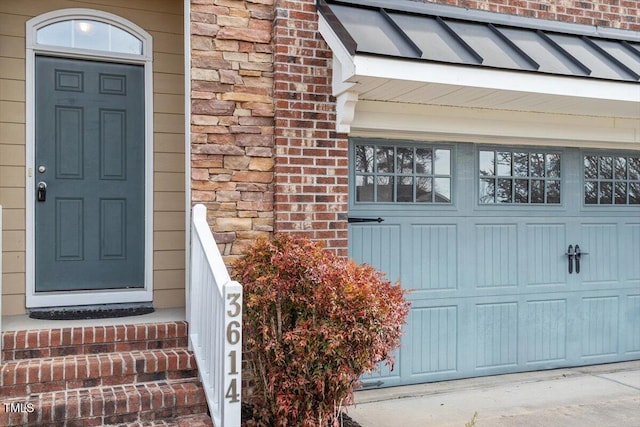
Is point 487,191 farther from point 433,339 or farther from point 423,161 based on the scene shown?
point 433,339

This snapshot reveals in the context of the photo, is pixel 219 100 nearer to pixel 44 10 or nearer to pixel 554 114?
pixel 44 10

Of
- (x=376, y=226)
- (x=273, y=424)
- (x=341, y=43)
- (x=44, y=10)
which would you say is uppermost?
(x=44, y=10)

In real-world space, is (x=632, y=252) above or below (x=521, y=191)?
below

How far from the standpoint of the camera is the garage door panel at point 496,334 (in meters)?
5.02

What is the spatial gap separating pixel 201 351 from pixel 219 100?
1695 mm

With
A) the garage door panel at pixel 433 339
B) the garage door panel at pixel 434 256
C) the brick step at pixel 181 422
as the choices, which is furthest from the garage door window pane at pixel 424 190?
the brick step at pixel 181 422

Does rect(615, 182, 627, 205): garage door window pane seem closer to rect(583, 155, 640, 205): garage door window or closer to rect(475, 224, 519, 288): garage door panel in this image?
rect(583, 155, 640, 205): garage door window

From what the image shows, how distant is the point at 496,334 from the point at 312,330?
243 centimetres

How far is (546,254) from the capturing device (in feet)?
17.4

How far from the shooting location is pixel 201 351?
11.9 feet

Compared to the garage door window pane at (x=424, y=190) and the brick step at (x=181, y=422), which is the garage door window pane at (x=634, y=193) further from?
the brick step at (x=181, y=422)

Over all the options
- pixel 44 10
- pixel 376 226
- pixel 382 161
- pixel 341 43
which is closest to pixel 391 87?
pixel 341 43

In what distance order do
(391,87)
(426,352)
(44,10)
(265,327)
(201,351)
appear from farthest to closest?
(426,352)
(44,10)
(391,87)
(201,351)
(265,327)

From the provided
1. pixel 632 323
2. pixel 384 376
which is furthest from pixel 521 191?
pixel 384 376
